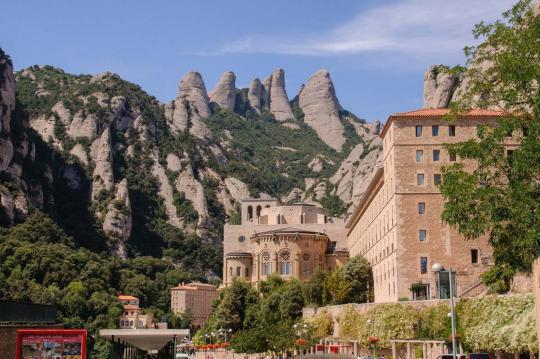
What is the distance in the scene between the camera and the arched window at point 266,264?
11406cm

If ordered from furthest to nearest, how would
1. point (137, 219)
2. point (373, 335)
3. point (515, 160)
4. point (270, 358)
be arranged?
point (137, 219) → point (270, 358) → point (373, 335) → point (515, 160)

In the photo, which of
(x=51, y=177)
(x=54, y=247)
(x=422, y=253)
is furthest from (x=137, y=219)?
(x=422, y=253)

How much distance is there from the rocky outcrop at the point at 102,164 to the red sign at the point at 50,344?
160211 mm

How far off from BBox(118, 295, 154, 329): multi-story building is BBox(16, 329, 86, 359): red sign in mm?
104060

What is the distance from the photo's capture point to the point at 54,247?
137625 millimetres

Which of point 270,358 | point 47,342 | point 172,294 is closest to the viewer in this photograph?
point 47,342

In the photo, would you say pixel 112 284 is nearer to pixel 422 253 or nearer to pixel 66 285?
pixel 66 285

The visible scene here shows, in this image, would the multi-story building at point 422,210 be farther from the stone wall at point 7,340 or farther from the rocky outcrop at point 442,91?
the rocky outcrop at point 442,91

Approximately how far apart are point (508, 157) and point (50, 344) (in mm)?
18668

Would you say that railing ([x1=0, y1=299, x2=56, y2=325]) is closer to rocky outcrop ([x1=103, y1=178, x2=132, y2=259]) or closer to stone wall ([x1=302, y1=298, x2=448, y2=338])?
stone wall ([x1=302, y1=298, x2=448, y2=338])

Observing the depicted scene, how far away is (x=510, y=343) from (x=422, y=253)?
2575 centimetres

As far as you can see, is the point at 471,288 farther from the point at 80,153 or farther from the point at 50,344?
the point at 80,153

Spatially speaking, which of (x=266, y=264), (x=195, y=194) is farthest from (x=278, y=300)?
(x=195, y=194)

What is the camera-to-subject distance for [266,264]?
11494 centimetres
